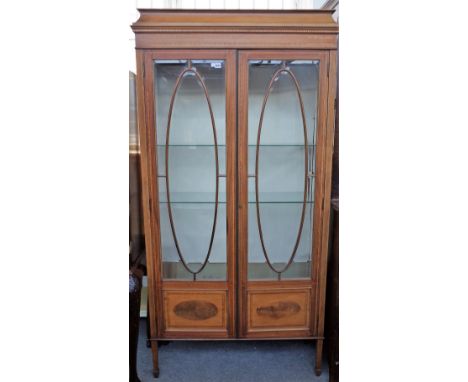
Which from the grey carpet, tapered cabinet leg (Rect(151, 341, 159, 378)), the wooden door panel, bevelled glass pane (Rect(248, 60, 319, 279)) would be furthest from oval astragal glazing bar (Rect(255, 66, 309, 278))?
tapered cabinet leg (Rect(151, 341, 159, 378))

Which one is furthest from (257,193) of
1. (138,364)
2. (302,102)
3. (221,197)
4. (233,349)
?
(138,364)

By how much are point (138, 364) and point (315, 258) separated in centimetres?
97

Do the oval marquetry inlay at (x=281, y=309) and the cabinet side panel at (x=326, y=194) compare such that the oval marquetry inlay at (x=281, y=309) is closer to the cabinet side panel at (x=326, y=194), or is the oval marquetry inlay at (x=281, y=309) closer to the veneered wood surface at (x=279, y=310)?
the veneered wood surface at (x=279, y=310)

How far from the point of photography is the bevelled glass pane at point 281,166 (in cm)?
129

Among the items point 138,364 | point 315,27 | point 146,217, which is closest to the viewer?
point 315,27

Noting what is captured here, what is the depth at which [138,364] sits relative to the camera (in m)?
1.49

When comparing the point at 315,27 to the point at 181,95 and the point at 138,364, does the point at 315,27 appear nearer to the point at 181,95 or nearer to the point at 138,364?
the point at 181,95

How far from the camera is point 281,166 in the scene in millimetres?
1403

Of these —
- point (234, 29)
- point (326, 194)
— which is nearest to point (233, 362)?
point (326, 194)

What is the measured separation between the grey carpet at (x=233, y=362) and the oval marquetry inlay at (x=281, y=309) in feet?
0.96

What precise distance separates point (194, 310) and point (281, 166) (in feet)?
2.40

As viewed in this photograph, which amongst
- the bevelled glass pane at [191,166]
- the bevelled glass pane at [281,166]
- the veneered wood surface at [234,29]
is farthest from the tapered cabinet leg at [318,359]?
the veneered wood surface at [234,29]

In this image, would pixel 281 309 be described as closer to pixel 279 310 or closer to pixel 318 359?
pixel 279 310

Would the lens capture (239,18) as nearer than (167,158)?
Yes
